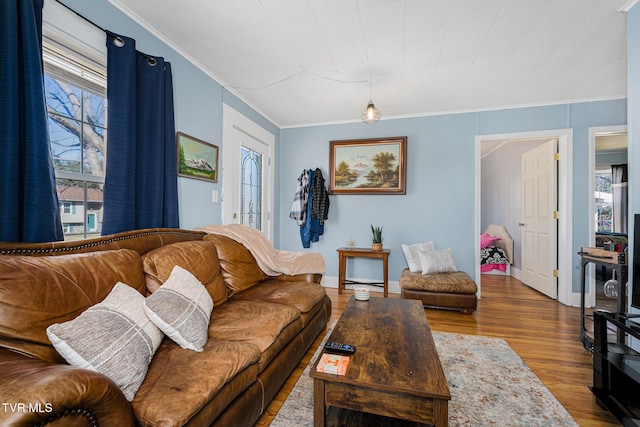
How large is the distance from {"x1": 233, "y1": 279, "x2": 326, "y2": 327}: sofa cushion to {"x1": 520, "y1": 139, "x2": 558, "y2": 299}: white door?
3.32 m

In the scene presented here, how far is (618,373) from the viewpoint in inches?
62.1

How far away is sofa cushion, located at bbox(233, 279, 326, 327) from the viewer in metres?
2.08

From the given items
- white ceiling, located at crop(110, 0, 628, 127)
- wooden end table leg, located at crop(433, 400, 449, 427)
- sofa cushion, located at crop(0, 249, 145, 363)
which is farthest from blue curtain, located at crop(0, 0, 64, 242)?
wooden end table leg, located at crop(433, 400, 449, 427)

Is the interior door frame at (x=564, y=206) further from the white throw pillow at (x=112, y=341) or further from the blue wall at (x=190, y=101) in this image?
the white throw pillow at (x=112, y=341)

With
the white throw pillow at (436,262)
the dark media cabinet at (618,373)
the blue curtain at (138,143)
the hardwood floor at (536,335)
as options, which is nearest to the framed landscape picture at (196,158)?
the blue curtain at (138,143)

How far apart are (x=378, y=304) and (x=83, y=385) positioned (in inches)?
70.6

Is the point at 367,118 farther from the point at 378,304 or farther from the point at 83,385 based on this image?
the point at 83,385

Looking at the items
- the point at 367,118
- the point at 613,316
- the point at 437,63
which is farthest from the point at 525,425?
the point at 437,63

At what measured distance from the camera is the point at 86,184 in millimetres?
1864

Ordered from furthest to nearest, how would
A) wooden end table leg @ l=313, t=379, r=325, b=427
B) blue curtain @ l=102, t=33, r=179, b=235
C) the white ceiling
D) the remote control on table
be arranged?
the white ceiling, blue curtain @ l=102, t=33, r=179, b=235, the remote control on table, wooden end table leg @ l=313, t=379, r=325, b=427

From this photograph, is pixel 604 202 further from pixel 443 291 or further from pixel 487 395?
pixel 487 395

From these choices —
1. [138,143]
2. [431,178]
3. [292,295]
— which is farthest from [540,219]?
[138,143]

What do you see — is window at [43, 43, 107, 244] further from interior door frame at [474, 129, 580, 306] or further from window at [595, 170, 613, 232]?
window at [595, 170, 613, 232]

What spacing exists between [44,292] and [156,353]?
502 mm
